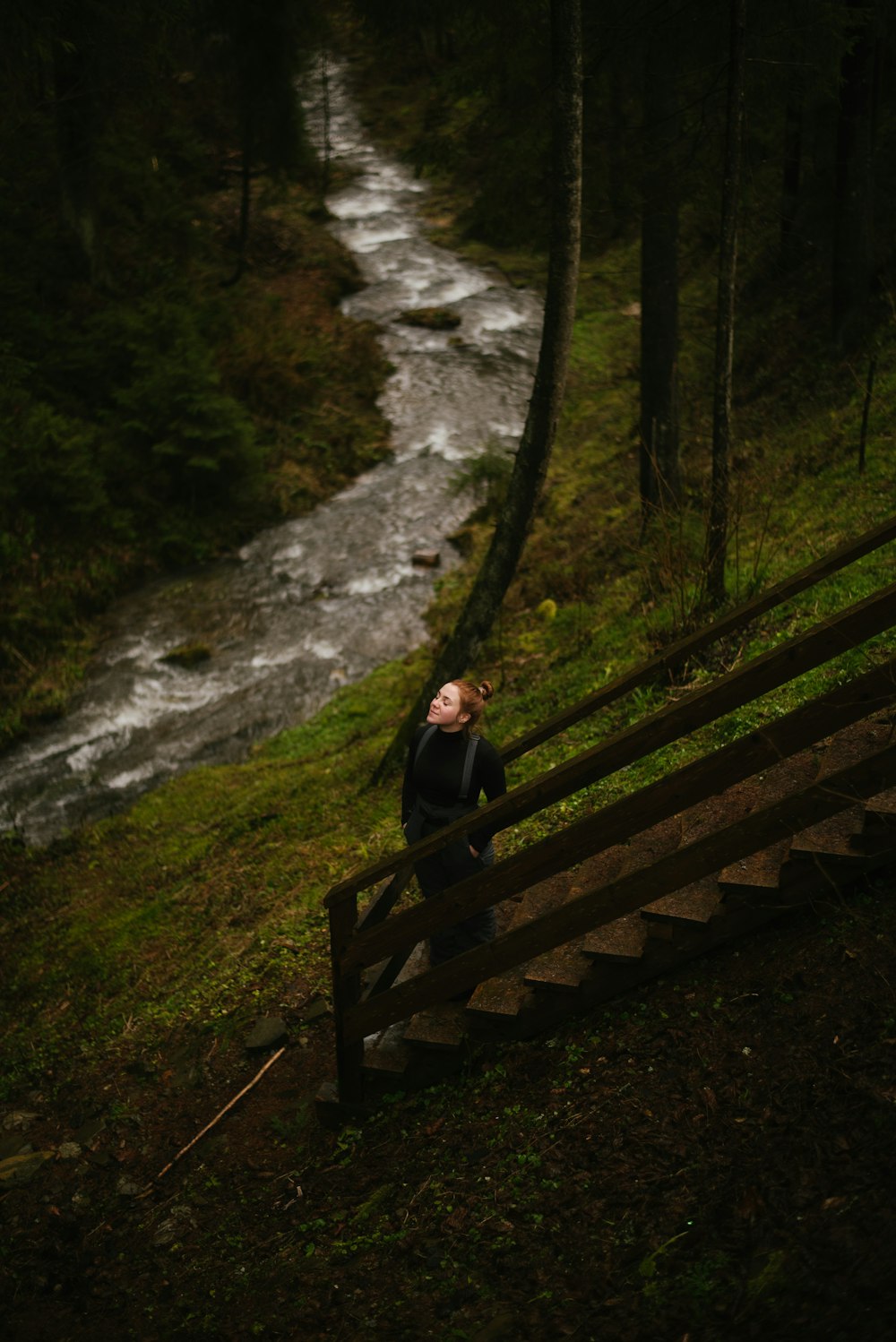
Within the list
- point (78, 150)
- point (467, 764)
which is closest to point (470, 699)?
point (467, 764)

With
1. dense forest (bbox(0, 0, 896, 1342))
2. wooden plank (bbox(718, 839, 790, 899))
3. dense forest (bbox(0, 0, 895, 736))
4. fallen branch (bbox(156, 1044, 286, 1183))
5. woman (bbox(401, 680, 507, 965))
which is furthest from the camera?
dense forest (bbox(0, 0, 895, 736))

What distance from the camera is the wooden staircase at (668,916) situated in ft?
14.5

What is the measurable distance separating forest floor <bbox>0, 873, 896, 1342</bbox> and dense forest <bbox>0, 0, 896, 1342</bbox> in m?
0.02

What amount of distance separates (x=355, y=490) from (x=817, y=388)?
956 centimetres

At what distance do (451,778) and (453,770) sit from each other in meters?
0.04

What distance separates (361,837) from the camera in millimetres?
8820

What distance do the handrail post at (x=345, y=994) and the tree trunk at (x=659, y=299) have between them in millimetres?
7233

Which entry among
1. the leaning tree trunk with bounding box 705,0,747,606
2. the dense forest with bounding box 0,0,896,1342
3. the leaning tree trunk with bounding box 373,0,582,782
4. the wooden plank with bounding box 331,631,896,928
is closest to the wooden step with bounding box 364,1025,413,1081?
the dense forest with bounding box 0,0,896,1342

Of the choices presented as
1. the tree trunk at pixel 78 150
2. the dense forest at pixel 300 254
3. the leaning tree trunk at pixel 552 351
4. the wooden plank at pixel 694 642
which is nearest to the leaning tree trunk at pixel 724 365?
the dense forest at pixel 300 254

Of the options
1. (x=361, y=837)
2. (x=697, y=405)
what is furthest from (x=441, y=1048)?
(x=697, y=405)

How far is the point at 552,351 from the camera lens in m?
8.22

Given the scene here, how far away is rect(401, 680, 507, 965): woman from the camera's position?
202 inches

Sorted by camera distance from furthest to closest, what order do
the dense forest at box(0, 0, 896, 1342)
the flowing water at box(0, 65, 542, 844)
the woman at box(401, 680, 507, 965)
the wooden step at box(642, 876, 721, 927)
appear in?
1. the flowing water at box(0, 65, 542, 844)
2. the woman at box(401, 680, 507, 965)
3. the wooden step at box(642, 876, 721, 927)
4. the dense forest at box(0, 0, 896, 1342)

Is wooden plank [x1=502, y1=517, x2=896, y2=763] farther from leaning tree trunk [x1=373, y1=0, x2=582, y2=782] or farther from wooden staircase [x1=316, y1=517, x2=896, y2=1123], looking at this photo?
leaning tree trunk [x1=373, y1=0, x2=582, y2=782]
